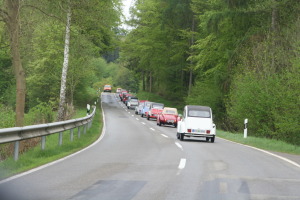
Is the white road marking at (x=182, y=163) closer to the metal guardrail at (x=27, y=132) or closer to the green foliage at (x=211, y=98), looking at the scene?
the metal guardrail at (x=27, y=132)

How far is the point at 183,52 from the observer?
165ft

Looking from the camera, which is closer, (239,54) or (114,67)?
(239,54)

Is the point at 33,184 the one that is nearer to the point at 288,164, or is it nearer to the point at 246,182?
the point at 246,182

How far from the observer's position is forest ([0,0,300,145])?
1595 centimetres

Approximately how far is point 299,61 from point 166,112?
15599mm

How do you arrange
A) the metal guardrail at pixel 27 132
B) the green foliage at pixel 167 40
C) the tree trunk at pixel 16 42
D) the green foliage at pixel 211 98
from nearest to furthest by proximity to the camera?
the metal guardrail at pixel 27 132 → the tree trunk at pixel 16 42 → the green foliage at pixel 211 98 → the green foliage at pixel 167 40

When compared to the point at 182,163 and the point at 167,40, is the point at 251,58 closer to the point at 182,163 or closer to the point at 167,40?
the point at 182,163

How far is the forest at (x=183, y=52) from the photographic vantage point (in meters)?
15.9

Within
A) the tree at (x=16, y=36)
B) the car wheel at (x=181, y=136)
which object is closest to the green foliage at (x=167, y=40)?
the car wheel at (x=181, y=136)

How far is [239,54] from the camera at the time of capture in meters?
31.2

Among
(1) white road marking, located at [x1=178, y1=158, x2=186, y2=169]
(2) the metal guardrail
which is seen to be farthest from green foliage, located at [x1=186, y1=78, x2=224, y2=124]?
(1) white road marking, located at [x1=178, y1=158, x2=186, y2=169]

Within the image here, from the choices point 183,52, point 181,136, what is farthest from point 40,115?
point 183,52

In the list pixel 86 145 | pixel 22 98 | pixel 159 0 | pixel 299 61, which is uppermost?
pixel 159 0

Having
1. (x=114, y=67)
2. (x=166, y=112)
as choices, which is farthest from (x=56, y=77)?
(x=114, y=67)
